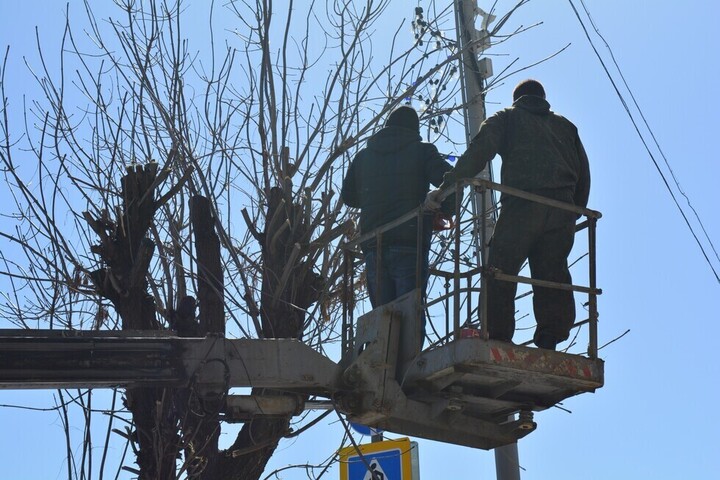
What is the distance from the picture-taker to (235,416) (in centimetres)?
651

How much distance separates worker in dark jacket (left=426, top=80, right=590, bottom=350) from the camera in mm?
6551

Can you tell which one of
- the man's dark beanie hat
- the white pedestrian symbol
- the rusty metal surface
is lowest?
the rusty metal surface

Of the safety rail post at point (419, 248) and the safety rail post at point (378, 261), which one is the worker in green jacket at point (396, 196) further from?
the safety rail post at point (419, 248)

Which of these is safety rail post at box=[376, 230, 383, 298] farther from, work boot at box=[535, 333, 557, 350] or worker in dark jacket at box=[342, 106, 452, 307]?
work boot at box=[535, 333, 557, 350]

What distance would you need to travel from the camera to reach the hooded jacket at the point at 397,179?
7.05 metres

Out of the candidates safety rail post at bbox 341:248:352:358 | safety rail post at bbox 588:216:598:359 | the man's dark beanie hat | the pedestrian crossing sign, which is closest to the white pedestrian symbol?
the pedestrian crossing sign

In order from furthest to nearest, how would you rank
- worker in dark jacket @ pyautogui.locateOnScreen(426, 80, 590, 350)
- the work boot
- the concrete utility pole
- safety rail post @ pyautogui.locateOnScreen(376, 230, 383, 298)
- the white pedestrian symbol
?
the concrete utility pole → the white pedestrian symbol → safety rail post @ pyautogui.locateOnScreen(376, 230, 383, 298) → the work boot → worker in dark jacket @ pyautogui.locateOnScreen(426, 80, 590, 350)

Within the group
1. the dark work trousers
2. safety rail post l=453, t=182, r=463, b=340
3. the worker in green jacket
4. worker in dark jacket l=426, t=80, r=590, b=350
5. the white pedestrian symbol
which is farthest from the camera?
the white pedestrian symbol

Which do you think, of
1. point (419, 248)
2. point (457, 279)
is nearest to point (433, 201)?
point (419, 248)

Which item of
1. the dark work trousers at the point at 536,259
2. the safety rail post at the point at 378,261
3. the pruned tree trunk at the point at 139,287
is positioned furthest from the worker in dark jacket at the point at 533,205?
the pruned tree trunk at the point at 139,287

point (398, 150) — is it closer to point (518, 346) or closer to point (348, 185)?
point (348, 185)

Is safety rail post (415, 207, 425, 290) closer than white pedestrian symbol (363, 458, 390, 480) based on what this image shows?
Yes

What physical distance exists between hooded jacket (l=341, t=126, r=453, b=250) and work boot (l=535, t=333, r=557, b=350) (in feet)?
2.97

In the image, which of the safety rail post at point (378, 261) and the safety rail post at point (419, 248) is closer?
the safety rail post at point (419, 248)
